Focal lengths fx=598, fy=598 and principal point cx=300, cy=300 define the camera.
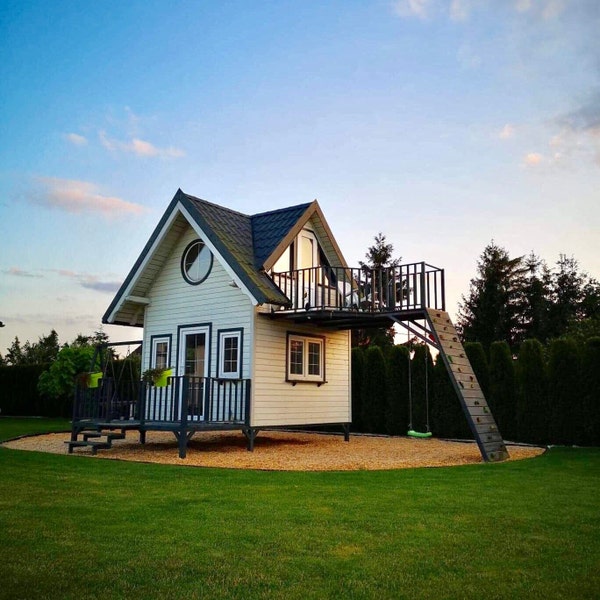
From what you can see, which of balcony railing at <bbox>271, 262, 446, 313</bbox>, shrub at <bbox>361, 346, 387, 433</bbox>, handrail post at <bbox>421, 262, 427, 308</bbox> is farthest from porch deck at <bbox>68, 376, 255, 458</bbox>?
shrub at <bbox>361, 346, 387, 433</bbox>

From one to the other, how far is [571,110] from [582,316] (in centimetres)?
2889

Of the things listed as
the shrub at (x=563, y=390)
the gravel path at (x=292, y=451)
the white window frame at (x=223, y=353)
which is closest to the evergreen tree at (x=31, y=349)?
the gravel path at (x=292, y=451)

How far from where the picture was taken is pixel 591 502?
6.79 meters

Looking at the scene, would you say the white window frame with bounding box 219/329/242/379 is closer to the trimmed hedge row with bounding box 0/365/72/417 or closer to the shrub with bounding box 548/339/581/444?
the shrub with bounding box 548/339/581/444

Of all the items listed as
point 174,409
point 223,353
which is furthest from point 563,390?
point 174,409

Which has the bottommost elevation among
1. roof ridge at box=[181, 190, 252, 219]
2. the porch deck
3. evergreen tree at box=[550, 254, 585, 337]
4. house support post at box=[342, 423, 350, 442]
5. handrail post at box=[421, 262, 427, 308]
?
house support post at box=[342, 423, 350, 442]

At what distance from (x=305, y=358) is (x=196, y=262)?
379 centimetres

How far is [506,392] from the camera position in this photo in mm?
16203

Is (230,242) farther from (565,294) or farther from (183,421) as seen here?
(565,294)

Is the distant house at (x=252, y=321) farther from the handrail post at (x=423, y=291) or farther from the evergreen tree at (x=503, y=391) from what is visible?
the evergreen tree at (x=503, y=391)

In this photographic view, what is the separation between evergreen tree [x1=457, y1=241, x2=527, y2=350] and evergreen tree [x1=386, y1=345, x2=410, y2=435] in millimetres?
23685

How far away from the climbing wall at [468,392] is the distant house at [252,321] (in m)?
0.04

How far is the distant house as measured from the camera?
13.1 metres

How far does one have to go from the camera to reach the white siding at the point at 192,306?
14.2 meters
